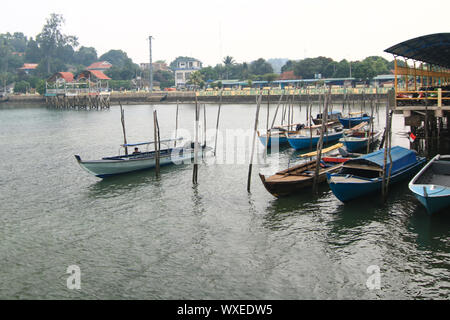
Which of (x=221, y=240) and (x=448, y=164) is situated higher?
(x=448, y=164)

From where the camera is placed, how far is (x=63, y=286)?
11477 millimetres

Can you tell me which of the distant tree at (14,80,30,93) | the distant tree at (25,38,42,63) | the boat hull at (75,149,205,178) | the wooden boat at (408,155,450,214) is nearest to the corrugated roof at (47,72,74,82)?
the distant tree at (14,80,30,93)

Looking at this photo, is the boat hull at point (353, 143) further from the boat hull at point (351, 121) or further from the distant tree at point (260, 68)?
the distant tree at point (260, 68)

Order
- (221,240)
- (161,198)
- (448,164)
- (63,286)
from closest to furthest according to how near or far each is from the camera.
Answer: (63,286) < (221,240) < (448,164) < (161,198)

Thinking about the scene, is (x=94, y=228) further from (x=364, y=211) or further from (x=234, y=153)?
(x=234, y=153)

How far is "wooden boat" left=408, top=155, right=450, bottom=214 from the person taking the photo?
1420 centimetres

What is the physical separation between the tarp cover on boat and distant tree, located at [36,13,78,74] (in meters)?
139

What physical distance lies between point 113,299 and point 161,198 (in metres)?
8.58

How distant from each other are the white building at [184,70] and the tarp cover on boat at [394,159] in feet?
360

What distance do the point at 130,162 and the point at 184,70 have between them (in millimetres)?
109050

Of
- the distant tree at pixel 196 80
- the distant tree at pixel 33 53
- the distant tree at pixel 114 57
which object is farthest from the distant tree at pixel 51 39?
the distant tree at pixel 196 80

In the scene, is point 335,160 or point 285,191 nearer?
point 285,191

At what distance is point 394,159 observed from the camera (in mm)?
18562

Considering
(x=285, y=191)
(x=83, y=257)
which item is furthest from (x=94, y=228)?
(x=285, y=191)
